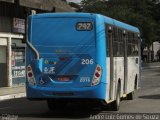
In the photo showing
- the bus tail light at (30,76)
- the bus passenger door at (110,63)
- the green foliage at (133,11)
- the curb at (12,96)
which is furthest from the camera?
the green foliage at (133,11)

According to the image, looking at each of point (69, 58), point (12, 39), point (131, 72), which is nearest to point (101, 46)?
point (69, 58)

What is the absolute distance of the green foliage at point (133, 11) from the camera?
7462 cm

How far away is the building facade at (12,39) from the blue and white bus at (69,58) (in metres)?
16.1

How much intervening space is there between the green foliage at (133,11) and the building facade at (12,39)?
37809 millimetres

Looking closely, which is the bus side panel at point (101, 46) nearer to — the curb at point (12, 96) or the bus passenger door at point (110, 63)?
the bus passenger door at point (110, 63)

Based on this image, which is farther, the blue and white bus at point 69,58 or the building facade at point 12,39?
the building facade at point 12,39

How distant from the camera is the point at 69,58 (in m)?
15.5

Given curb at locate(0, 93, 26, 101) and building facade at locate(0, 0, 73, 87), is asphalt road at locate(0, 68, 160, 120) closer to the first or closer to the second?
curb at locate(0, 93, 26, 101)

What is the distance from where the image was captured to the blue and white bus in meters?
15.2

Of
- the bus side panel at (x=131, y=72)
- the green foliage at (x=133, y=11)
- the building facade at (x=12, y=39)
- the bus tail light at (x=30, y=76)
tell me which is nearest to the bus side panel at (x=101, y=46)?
the bus tail light at (x=30, y=76)

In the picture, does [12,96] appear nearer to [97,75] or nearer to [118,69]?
[118,69]

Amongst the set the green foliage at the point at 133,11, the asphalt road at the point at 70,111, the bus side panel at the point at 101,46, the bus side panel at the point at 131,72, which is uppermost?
the green foliage at the point at 133,11

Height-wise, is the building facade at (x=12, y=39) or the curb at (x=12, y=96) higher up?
the building facade at (x=12, y=39)

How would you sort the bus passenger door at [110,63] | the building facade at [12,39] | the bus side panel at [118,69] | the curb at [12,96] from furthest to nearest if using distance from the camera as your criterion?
the building facade at [12,39] → the curb at [12,96] → the bus side panel at [118,69] → the bus passenger door at [110,63]
